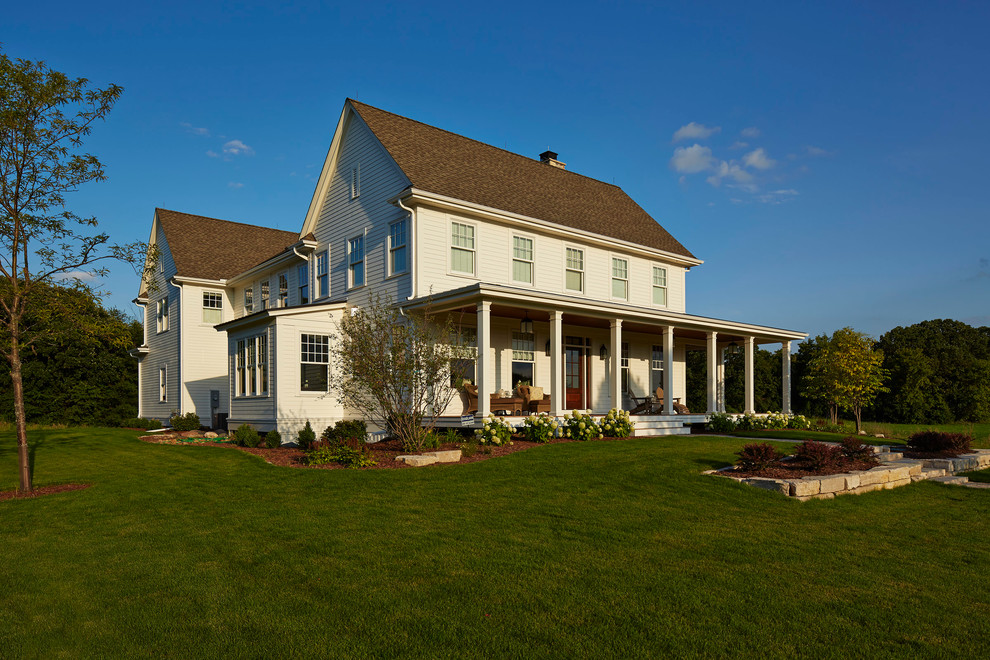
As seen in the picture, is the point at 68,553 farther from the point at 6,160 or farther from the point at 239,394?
the point at 239,394

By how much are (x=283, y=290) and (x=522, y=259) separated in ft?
31.9

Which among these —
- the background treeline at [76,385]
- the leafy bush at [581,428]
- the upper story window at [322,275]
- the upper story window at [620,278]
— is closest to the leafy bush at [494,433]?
the leafy bush at [581,428]

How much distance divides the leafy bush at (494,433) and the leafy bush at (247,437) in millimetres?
6429

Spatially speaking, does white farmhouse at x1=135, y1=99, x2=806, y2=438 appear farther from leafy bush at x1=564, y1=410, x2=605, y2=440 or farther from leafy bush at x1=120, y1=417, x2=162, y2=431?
leafy bush at x1=120, y1=417, x2=162, y2=431

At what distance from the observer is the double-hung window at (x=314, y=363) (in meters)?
18.4

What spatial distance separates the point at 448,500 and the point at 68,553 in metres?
4.25

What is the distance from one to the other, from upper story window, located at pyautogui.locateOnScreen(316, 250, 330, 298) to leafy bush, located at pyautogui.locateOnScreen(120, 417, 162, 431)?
11.2 metres

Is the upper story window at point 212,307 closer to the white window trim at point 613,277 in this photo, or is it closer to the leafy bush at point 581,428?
the white window trim at point 613,277

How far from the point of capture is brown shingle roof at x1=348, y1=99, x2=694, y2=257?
18.2m

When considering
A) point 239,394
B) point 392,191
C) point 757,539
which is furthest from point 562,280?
point 757,539

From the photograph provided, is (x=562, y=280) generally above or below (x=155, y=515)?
above

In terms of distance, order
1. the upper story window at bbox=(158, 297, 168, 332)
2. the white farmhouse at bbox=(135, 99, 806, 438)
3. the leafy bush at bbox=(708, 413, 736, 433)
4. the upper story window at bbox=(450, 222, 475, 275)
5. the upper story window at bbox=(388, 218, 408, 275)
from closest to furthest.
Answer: the white farmhouse at bbox=(135, 99, 806, 438) < the upper story window at bbox=(388, 218, 408, 275) < the upper story window at bbox=(450, 222, 475, 275) < the leafy bush at bbox=(708, 413, 736, 433) < the upper story window at bbox=(158, 297, 168, 332)

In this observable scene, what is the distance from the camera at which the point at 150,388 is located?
96.8ft

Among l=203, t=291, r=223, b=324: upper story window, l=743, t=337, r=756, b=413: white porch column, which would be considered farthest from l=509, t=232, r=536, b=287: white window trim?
l=203, t=291, r=223, b=324: upper story window
